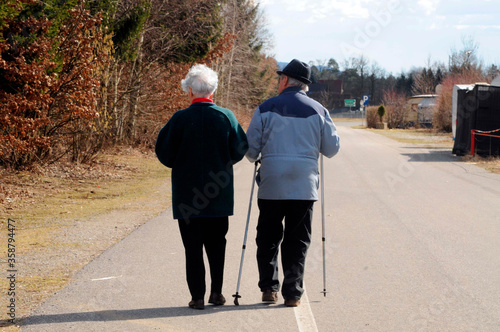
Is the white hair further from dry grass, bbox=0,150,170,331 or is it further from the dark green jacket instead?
dry grass, bbox=0,150,170,331

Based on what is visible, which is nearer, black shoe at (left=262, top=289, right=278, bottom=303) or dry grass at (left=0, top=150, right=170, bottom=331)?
black shoe at (left=262, top=289, right=278, bottom=303)

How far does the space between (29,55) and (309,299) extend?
8.40 meters

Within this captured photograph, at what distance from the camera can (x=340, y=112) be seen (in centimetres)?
11844

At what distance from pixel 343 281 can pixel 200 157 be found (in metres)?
1.95

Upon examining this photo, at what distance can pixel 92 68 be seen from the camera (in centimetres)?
1312

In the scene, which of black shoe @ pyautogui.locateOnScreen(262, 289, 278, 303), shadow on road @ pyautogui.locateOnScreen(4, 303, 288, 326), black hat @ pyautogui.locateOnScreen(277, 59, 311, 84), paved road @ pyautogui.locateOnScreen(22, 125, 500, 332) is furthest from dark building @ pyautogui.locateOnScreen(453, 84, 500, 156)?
shadow on road @ pyautogui.locateOnScreen(4, 303, 288, 326)

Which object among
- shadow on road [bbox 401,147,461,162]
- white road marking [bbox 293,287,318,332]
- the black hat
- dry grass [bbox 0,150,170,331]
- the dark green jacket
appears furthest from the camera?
shadow on road [bbox 401,147,461,162]

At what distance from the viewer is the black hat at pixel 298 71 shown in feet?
17.6

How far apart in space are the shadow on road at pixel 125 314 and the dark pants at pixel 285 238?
27cm

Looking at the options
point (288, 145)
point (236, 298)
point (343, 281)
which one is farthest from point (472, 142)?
point (236, 298)

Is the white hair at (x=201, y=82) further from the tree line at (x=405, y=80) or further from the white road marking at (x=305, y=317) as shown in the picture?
the tree line at (x=405, y=80)

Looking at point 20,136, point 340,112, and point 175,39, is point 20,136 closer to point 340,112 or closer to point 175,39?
point 175,39

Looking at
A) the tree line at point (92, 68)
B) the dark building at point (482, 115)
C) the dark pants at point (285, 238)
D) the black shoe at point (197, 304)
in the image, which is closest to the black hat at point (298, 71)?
the dark pants at point (285, 238)

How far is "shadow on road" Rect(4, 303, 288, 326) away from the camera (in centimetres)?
466
